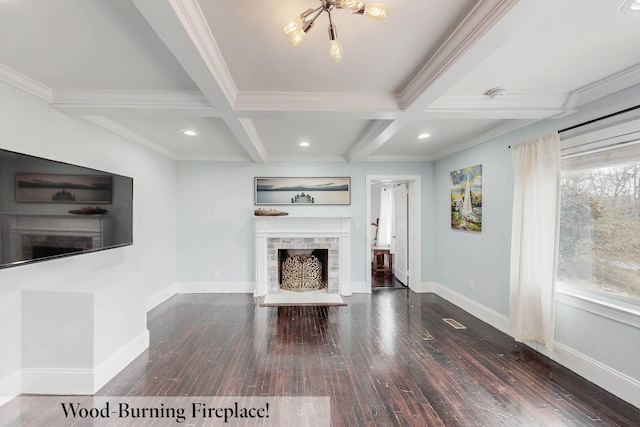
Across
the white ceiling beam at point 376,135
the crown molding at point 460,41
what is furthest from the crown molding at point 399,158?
the crown molding at point 460,41

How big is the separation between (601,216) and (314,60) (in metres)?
2.69

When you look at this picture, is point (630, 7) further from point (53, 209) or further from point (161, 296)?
point (161, 296)

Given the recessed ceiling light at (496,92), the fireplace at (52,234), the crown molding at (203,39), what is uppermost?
the recessed ceiling light at (496,92)

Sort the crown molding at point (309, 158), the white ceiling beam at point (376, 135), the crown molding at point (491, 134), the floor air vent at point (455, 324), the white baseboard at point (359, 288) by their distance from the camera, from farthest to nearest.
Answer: the white baseboard at point (359, 288) → the crown molding at point (309, 158) → the floor air vent at point (455, 324) → the crown molding at point (491, 134) → the white ceiling beam at point (376, 135)

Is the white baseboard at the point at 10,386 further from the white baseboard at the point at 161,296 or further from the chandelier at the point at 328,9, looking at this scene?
the chandelier at the point at 328,9

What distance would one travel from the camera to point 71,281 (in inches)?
94.7

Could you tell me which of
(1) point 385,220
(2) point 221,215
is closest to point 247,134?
(2) point 221,215

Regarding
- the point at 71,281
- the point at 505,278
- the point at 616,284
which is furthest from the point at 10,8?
the point at 505,278

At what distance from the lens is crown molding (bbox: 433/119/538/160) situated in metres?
2.97

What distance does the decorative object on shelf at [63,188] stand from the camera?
1936mm

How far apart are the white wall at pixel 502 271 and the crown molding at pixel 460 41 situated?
60.1 inches

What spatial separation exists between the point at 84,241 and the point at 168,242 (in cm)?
206

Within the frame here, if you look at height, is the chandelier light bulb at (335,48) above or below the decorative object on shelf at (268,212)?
above

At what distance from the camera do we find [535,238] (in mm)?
2711
